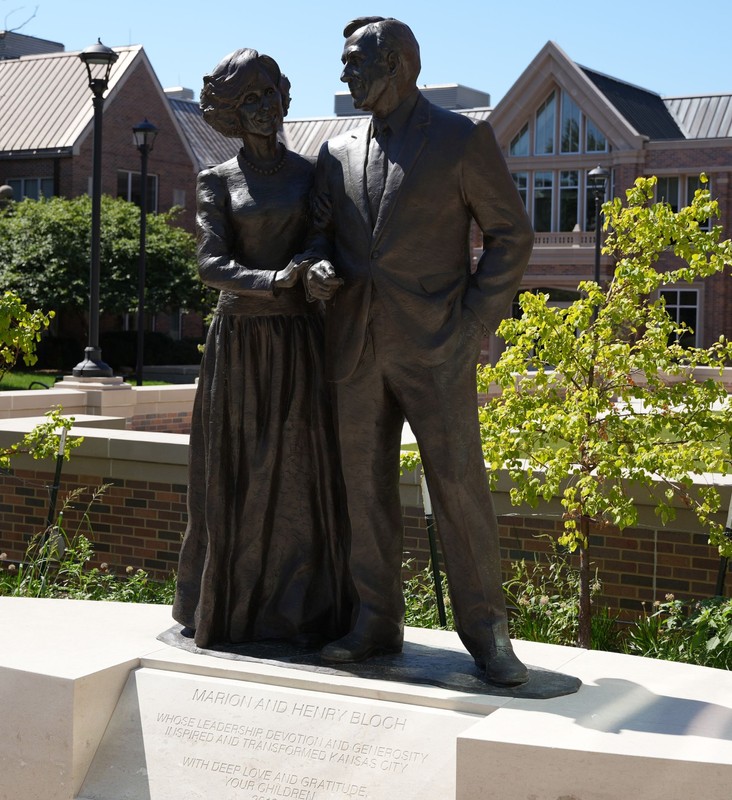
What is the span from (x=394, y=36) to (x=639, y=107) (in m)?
39.2

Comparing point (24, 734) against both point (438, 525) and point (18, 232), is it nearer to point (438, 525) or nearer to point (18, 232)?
point (438, 525)

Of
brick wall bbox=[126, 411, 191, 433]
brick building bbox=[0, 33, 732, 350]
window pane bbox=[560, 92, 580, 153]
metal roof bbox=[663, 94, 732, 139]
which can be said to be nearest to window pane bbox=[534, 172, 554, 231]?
A: brick building bbox=[0, 33, 732, 350]

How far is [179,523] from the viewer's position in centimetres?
932

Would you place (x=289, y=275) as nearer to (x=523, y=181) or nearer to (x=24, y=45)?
(x=523, y=181)

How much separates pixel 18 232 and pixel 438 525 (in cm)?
3247

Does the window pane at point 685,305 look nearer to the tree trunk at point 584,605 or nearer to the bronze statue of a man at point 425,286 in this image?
the tree trunk at point 584,605

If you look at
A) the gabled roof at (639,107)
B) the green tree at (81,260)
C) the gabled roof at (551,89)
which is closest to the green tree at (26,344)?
the green tree at (81,260)

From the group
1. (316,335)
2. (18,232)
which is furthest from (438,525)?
(18,232)

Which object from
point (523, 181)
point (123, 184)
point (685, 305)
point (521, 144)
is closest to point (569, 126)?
point (521, 144)

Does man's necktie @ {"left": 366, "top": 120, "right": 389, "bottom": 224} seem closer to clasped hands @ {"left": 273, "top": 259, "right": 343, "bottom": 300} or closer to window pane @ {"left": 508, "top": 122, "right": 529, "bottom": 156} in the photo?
clasped hands @ {"left": 273, "top": 259, "right": 343, "bottom": 300}

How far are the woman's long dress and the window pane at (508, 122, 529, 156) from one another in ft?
122

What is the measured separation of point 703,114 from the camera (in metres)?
42.1

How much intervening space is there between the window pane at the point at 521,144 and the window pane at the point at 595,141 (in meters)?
2.01

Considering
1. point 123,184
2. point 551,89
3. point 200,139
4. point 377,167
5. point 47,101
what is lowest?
point 377,167
